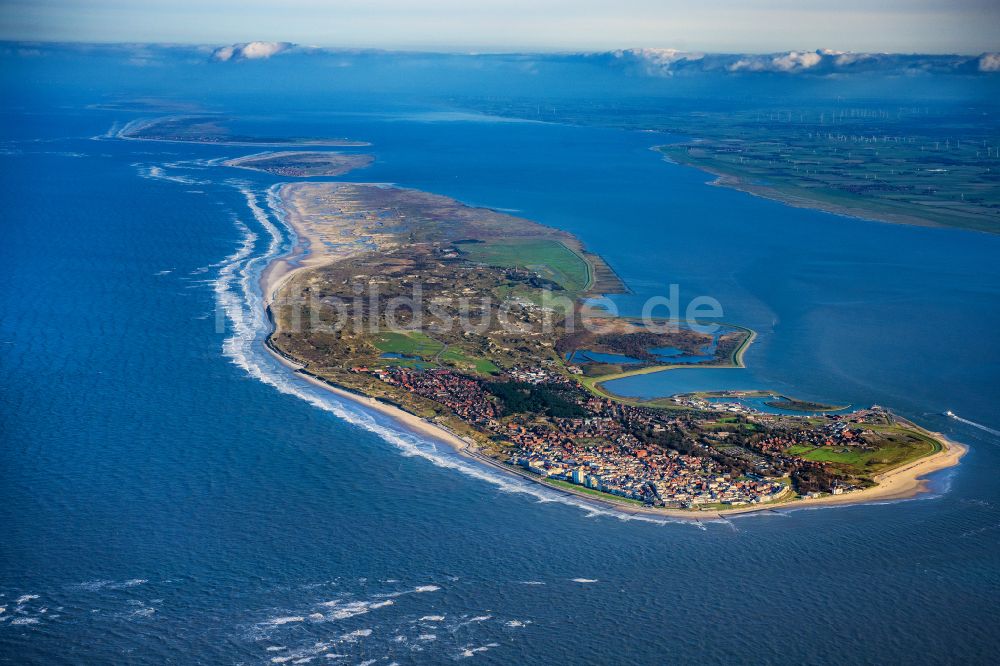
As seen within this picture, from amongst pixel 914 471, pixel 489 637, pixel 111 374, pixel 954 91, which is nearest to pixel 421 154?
pixel 111 374

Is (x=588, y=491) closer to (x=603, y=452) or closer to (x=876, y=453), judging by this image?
(x=603, y=452)

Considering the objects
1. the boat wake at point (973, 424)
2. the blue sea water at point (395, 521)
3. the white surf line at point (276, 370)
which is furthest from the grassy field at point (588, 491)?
the boat wake at point (973, 424)

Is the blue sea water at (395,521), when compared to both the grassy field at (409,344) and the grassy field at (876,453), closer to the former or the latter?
the grassy field at (876,453)

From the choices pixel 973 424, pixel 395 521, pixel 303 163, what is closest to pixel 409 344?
pixel 395 521

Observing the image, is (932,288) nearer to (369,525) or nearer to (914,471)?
(914,471)

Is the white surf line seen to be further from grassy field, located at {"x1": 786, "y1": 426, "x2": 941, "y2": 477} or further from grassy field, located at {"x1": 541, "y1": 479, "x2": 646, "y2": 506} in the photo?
grassy field, located at {"x1": 786, "y1": 426, "x2": 941, "y2": 477}
